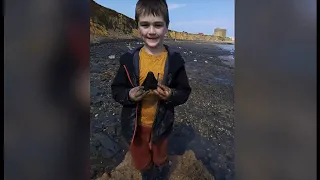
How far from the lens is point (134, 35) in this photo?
3092 mm

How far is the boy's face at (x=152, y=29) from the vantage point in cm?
303

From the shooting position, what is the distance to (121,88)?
308 cm

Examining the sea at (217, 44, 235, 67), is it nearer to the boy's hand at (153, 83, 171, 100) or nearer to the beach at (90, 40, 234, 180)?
the beach at (90, 40, 234, 180)

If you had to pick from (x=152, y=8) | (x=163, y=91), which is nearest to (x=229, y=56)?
(x=163, y=91)

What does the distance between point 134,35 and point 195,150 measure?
3.37 ft

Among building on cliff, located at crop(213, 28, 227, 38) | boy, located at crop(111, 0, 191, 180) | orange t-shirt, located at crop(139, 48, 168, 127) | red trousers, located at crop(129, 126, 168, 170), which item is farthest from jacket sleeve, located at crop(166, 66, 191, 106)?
building on cliff, located at crop(213, 28, 227, 38)

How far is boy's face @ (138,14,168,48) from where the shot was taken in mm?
3029

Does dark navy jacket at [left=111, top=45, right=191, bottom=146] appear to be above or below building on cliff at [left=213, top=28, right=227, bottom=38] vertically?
below

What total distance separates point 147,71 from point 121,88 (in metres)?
0.25

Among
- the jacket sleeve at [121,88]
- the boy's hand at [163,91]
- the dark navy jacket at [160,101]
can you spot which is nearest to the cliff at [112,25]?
the dark navy jacket at [160,101]

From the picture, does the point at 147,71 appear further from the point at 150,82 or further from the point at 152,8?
the point at 152,8

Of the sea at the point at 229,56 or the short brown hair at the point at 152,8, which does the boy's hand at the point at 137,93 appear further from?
the sea at the point at 229,56
